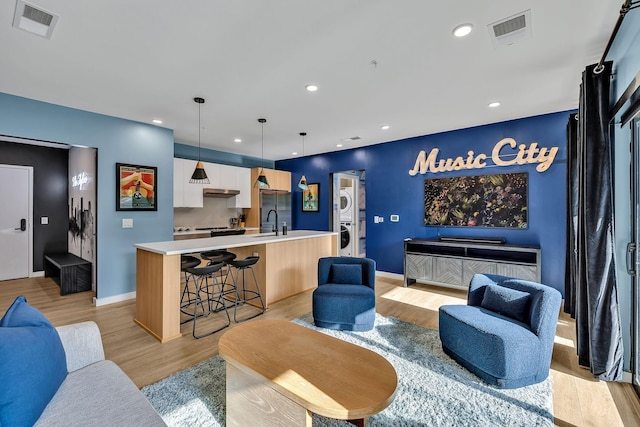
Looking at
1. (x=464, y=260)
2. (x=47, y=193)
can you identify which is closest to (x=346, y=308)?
(x=464, y=260)

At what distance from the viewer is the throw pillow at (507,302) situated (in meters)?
2.32

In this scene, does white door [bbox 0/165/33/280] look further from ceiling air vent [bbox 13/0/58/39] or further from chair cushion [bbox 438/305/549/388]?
chair cushion [bbox 438/305/549/388]

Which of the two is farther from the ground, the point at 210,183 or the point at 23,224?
the point at 210,183

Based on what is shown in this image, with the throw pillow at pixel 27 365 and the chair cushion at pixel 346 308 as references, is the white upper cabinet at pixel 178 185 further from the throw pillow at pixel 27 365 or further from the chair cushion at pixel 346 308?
the throw pillow at pixel 27 365

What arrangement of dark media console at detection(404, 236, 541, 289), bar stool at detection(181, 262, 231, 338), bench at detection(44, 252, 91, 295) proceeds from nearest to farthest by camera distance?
bar stool at detection(181, 262, 231, 338)
dark media console at detection(404, 236, 541, 289)
bench at detection(44, 252, 91, 295)

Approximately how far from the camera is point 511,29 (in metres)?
2.08

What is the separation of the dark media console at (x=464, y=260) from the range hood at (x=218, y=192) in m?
3.83

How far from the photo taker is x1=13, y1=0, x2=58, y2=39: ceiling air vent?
187cm

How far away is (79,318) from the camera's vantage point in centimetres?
338

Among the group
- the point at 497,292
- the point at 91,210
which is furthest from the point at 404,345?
the point at 91,210

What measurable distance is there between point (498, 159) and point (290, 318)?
3.85m

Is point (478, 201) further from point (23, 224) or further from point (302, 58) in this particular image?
point (23, 224)

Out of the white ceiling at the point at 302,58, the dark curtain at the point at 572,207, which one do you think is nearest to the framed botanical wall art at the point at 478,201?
the dark curtain at the point at 572,207

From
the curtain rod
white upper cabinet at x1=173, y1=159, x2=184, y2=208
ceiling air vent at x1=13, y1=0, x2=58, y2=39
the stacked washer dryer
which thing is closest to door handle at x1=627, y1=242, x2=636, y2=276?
the curtain rod
